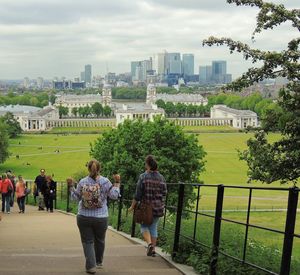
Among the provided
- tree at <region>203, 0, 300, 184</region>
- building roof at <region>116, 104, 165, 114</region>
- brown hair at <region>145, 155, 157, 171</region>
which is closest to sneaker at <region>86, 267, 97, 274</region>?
brown hair at <region>145, 155, 157, 171</region>

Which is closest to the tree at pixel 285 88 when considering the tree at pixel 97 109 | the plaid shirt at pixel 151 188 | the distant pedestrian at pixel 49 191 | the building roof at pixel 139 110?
the plaid shirt at pixel 151 188

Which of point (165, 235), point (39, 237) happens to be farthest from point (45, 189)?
point (165, 235)

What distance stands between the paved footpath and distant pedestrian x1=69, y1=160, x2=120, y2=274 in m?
0.30

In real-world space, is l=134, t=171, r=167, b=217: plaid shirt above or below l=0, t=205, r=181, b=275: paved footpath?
above

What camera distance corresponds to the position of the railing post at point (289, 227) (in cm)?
526

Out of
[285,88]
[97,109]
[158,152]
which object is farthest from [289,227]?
[97,109]

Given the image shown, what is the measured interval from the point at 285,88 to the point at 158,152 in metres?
22.6

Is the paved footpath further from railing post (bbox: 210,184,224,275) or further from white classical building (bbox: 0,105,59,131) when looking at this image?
white classical building (bbox: 0,105,59,131)

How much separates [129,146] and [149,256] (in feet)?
88.8

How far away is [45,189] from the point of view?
19172 millimetres

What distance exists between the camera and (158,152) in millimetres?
33719

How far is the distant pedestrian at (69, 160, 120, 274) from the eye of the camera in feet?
23.7

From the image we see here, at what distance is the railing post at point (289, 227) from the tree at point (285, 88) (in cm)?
529

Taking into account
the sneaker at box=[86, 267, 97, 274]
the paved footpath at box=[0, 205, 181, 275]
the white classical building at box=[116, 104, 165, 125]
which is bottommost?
the white classical building at box=[116, 104, 165, 125]
